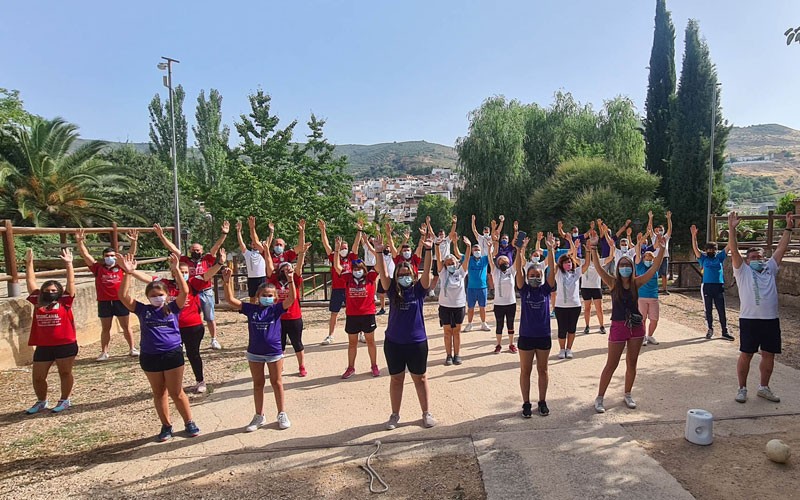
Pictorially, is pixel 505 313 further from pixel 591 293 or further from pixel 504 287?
pixel 591 293

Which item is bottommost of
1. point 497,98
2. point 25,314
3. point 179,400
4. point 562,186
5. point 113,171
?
point 179,400

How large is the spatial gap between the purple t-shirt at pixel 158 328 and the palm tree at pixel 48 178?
1486 cm

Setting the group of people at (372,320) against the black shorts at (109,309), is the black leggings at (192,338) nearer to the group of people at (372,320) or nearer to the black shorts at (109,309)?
the group of people at (372,320)

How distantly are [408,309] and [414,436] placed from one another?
1.29 meters

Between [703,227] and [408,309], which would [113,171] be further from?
[703,227]

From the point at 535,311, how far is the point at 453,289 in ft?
6.88

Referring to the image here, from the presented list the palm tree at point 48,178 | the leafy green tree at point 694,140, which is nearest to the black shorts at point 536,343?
the palm tree at point 48,178

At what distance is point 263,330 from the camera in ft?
16.3

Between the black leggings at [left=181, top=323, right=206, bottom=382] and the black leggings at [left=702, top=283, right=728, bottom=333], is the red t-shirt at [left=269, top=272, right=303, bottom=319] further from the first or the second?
the black leggings at [left=702, top=283, right=728, bottom=333]

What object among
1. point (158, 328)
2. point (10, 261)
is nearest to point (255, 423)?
point (158, 328)

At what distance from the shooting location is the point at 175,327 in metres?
4.82

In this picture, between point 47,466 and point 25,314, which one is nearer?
point 47,466

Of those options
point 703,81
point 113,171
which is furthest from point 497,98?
point 113,171

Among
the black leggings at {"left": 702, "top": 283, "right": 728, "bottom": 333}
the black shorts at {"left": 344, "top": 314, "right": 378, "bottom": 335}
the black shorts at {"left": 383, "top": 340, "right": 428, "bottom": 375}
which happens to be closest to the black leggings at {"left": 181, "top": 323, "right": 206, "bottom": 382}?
the black shorts at {"left": 344, "top": 314, "right": 378, "bottom": 335}
